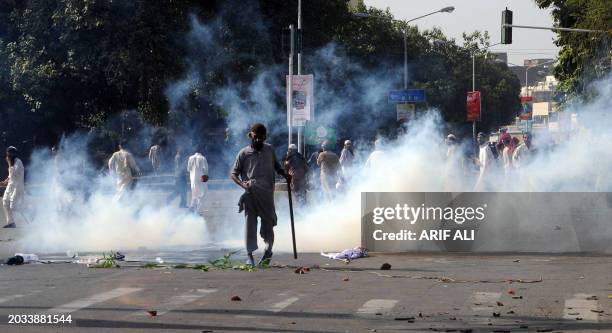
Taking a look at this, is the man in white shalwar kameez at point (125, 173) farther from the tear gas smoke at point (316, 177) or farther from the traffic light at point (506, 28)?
the traffic light at point (506, 28)

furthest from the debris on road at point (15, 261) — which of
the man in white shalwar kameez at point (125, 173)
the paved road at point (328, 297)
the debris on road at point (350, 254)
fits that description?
the man in white shalwar kameez at point (125, 173)

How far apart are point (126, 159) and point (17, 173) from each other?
3.49 meters

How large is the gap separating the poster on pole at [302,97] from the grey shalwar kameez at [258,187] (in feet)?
43.3

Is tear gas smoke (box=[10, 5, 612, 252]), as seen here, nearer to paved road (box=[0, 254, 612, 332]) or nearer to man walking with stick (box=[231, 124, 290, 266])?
man walking with stick (box=[231, 124, 290, 266])

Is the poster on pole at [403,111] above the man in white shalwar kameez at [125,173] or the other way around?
above

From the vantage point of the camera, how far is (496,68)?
105125 mm

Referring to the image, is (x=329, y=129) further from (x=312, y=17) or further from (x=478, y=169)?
(x=312, y=17)

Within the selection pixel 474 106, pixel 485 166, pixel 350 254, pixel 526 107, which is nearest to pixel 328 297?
pixel 350 254

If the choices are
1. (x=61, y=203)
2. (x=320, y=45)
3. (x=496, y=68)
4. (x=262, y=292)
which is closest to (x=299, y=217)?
(x=61, y=203)

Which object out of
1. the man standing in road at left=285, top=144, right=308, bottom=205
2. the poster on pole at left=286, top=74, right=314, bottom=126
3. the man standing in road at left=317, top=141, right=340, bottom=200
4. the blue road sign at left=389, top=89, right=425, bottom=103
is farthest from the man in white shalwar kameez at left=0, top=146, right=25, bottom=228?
the blue road sign at left=389, top=89, right=425, bottom=103

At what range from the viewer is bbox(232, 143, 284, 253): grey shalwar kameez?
14477 mm

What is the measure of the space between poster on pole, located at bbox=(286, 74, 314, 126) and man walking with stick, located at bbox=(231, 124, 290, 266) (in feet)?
43.3

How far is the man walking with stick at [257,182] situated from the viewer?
14.5 meters

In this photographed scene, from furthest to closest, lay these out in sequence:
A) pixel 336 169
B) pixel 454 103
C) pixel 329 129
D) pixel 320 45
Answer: pixel 454 103, pixel 320 45, pixel 329 129, pixel 336 169
